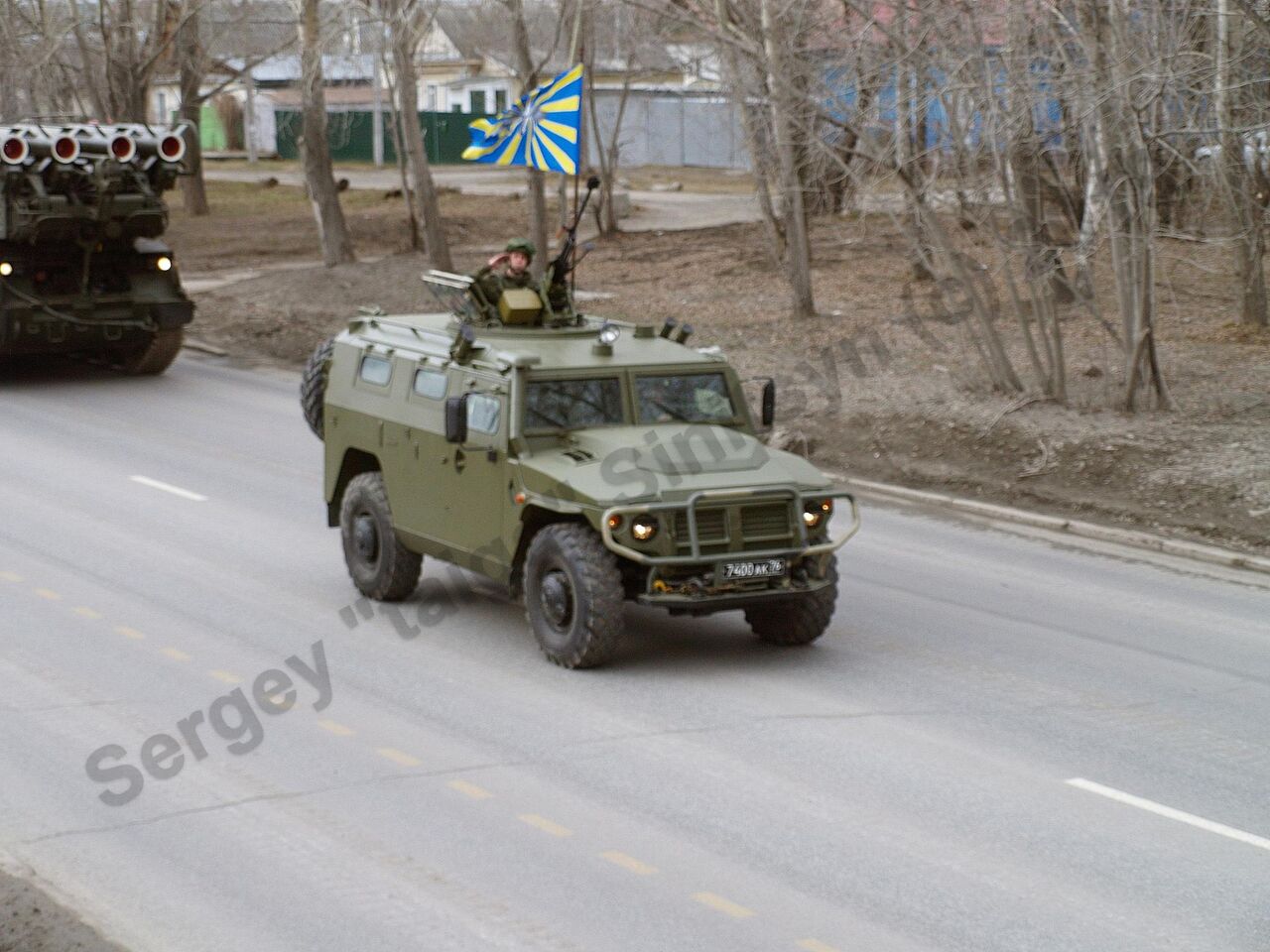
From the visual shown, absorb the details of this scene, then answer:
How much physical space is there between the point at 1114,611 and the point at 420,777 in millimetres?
6045

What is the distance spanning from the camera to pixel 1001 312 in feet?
81.7

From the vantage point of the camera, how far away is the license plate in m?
11.0

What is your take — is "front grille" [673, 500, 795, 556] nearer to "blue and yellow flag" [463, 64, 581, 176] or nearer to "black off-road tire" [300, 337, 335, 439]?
"black off-road tire" [300, 337, 335, 439]

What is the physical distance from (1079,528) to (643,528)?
21.2ft

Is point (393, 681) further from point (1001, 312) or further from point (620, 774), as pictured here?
point (1001, 312)

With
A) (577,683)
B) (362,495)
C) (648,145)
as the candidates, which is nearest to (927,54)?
(362,495)

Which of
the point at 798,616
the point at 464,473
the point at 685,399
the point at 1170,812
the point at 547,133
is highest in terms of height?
A: the point at 547,133

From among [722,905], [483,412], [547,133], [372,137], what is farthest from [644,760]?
[372,137]

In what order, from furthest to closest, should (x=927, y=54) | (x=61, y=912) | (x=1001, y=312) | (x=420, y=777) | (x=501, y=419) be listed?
(x=1001, y=312)
(x=927, y=54)
(x=501, y=419)
(x=420, y=777)
(x=61, y=912)

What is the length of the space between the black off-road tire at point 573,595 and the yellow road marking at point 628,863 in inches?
104

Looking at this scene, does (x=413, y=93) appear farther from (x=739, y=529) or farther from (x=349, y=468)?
(x=739, y=529)

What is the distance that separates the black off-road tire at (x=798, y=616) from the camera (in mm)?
11617

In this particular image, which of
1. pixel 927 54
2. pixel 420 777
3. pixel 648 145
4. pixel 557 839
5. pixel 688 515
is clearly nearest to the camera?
pixel 557 839

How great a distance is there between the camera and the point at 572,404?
472 inches
